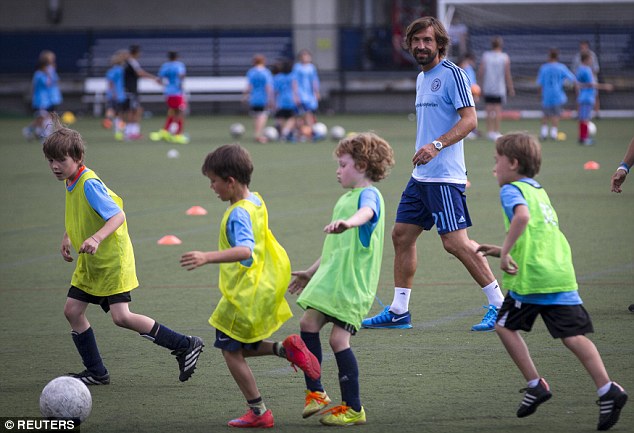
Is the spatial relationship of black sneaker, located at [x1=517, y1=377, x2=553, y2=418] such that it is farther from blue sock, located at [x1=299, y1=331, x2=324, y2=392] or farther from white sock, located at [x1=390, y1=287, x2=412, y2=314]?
white sock, located at [x1=390, y1=287, x2=412, y2=314]

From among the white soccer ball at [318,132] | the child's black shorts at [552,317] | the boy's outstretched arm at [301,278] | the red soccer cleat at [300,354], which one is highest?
the boy's outstretched arm at [301,278]

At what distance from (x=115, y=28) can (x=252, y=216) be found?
1430 inches

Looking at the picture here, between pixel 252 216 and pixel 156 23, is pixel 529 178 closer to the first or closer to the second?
pixel 252 216

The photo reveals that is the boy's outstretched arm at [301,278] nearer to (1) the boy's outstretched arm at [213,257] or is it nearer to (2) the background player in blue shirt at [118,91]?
(1) the boy's outstretched arm at [213,257]

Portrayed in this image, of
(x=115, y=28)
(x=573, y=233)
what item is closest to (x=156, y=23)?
(x=115, y=28)

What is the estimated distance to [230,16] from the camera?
135 feet

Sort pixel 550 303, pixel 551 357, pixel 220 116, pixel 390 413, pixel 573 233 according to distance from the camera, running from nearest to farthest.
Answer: pixel 550 303 → pixel 390 413 → pixel 551 357 → pixel 573 233 → pixel 220 116

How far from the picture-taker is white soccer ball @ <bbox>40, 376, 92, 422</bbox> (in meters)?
5.26

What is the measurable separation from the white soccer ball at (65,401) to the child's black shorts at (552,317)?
7.08 feet

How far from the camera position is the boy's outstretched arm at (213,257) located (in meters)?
4.90

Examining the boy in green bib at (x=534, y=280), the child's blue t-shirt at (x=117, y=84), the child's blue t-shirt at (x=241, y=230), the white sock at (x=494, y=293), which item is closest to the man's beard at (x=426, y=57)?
the white sock at (x=494, y=293)

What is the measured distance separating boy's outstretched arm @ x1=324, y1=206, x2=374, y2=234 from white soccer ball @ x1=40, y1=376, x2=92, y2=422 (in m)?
1.51

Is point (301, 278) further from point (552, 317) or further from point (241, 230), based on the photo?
point (552, 317)

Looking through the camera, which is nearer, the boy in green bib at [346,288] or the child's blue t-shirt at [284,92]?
the boy in green bib at [346,288]
